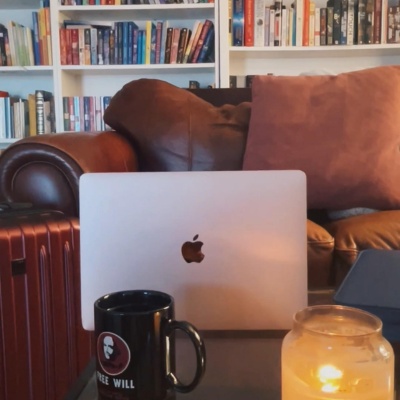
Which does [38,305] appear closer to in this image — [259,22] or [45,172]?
[45,172]

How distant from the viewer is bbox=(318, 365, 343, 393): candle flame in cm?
47

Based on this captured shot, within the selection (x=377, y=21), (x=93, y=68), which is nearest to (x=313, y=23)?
(x=377, y=21)

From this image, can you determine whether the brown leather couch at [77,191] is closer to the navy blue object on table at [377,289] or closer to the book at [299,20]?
the navy blue object on table at [377,289]

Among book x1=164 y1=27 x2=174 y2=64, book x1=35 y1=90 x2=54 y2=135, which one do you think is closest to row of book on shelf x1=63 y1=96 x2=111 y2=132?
book x1=35 y1=90 x2=54 y2=135

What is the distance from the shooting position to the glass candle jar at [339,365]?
0.47m

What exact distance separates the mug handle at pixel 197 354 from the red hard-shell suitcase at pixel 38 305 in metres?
0.58

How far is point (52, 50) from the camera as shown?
2654mm

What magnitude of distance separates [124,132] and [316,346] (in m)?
1.28

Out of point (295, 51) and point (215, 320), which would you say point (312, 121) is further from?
point (295, 51)

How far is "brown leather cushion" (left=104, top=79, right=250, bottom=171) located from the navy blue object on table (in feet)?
2.83

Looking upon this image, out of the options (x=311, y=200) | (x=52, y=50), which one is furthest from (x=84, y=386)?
(x=52, y=50)

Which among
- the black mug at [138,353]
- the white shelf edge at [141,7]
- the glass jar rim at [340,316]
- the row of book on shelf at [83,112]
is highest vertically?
the white shelf edge at [141,7]

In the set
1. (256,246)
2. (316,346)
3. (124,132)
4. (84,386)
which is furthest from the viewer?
(124,132)

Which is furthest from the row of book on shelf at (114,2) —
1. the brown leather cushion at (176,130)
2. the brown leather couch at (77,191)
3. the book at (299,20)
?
the brown leather couch at (77,191)
